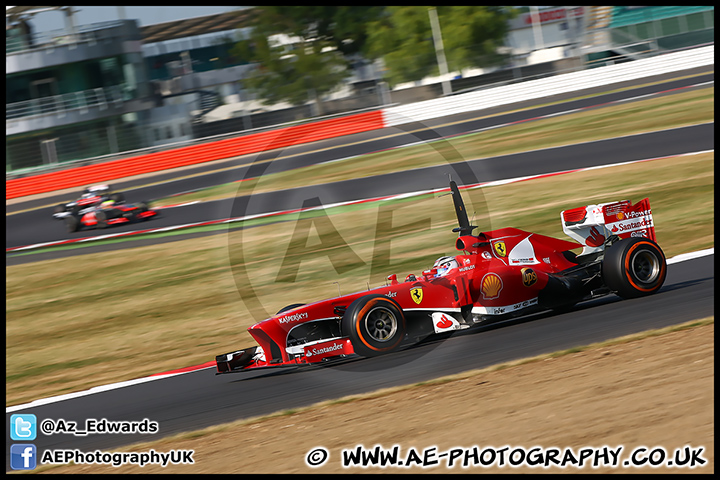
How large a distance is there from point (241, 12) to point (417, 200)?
2766 centimetres

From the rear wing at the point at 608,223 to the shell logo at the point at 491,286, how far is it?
4.10 ft

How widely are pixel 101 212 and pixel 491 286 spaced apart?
1237 centimetres

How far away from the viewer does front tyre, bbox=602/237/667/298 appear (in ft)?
23.9

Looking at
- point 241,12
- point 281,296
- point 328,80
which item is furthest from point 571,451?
point 241,12

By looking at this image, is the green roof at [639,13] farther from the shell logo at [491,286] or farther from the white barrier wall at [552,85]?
the shell logo at [491,286]

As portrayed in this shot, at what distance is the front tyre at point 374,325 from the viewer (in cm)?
658

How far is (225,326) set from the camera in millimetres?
9586

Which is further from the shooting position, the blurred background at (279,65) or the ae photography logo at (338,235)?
the blurred background at (279,65)

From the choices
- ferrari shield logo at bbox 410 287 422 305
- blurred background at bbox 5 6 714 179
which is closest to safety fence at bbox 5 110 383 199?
blurred background at bbox 5 6 714 179

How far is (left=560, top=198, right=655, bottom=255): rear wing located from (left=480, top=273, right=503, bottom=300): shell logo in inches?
49.2

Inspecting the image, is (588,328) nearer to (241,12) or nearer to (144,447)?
(144,447)

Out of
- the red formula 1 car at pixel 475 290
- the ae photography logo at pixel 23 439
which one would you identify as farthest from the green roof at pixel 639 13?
the ae photography logo at pixel 23 439

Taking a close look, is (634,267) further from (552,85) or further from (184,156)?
(184,156)

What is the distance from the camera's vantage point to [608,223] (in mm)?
7676
